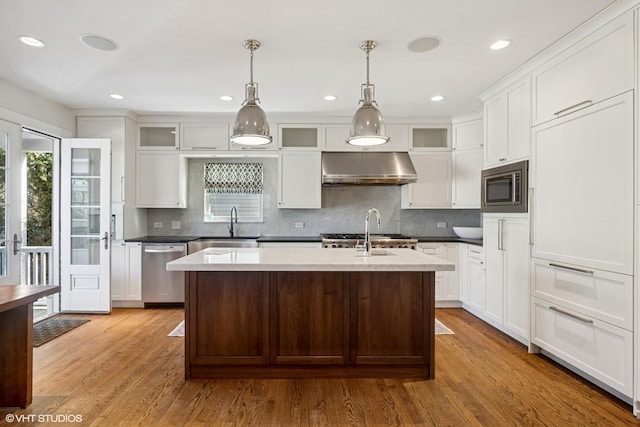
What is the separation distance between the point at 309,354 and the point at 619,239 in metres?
2.17

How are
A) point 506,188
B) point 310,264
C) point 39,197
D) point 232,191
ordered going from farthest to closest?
point 232,191
point 39,197
point 506,188
point 310,264

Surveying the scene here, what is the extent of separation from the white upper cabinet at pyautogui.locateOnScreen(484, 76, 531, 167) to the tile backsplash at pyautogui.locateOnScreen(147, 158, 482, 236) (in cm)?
145

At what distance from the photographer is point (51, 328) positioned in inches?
147

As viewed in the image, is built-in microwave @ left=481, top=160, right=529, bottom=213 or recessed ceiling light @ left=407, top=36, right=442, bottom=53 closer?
recessed ceiling light @ left=407, top=36, right=442, bottom=53

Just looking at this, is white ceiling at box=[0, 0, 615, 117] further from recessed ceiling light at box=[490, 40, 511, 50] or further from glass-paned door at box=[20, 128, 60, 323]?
glass-paned door at box=[20, 128, 60, 323]

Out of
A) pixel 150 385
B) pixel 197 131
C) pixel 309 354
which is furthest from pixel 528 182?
pixel 197 131

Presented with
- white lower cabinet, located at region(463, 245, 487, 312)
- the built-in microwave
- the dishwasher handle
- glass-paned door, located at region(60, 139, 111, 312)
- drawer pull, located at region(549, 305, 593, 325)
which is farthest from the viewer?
the dishwasher handle

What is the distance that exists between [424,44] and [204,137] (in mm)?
3152

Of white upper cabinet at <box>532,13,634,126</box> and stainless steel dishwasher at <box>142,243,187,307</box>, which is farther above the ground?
white upper cabinet at <box>532,13,634,126</box>

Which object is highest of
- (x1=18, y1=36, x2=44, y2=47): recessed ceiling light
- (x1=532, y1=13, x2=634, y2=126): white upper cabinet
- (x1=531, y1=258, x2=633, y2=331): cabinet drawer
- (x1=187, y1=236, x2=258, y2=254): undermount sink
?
(x1=18, y1=36, x2=44, y2=47): recessed ceiling light

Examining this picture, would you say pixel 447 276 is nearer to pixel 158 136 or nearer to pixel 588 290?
pixel 588 290

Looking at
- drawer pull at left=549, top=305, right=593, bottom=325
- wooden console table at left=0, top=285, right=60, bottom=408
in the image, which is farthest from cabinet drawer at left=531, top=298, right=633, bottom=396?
wooden console table at left=0, top=285, right=60, bottom=408

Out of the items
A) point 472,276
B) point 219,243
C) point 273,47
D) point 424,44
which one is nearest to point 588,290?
point 472,276

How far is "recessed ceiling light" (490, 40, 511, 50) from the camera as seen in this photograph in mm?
2713
